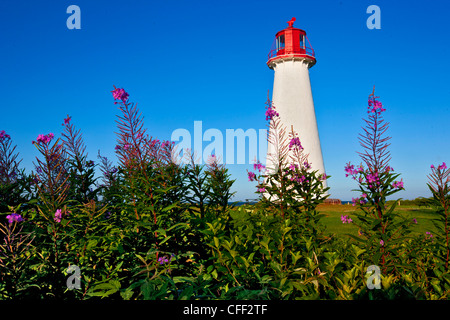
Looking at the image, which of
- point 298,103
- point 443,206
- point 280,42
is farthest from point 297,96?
point 443,206

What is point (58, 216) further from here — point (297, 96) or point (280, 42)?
point (280, 42)

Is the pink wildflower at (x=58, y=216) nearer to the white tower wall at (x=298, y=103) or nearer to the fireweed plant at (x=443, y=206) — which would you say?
the fireweed plant at (x=443, y=206)

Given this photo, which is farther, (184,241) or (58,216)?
(184,241)

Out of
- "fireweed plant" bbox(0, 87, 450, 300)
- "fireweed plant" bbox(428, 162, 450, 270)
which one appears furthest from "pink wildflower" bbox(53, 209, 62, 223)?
"fireweed plant" bbox(428, 162, 450, 270)

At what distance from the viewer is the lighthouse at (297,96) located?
80.8 ft

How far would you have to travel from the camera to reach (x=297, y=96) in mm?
24672

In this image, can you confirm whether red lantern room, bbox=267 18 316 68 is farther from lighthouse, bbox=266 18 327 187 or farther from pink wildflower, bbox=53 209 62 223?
pink wildflower, bbox=53 209 62 223

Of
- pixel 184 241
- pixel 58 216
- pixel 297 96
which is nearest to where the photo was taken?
pixel 58 216

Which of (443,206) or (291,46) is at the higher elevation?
(291,46)
